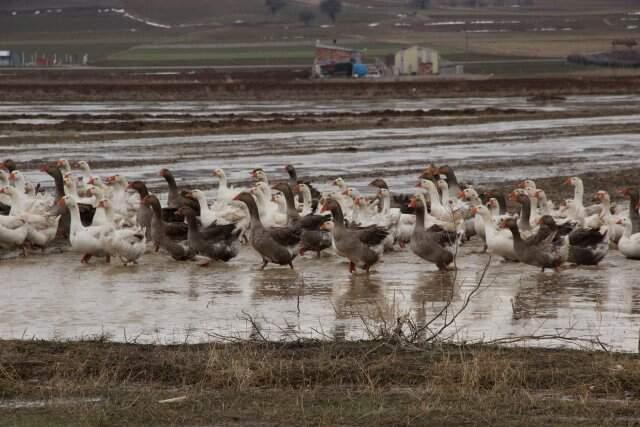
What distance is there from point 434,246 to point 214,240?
2978 mm

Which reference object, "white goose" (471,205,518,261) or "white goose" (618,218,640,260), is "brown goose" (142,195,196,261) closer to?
"white goose" (471,205,518,261)

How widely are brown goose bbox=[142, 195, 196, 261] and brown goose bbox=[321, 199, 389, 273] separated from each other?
84.7 inches

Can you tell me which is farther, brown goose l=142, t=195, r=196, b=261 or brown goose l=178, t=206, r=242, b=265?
brown goose l=142, t=195, r=196, b=261

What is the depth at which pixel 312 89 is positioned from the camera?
262 ft

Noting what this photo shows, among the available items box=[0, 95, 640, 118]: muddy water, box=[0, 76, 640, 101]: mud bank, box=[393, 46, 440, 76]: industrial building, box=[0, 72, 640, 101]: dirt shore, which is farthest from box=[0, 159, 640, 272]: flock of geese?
box=[393, 46, 440, 76]: industrial building

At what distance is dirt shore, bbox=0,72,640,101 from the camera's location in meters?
73.1

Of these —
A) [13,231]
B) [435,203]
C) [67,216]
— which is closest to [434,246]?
[435,203]

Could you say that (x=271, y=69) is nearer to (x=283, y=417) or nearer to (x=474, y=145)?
(x=474, y=145)

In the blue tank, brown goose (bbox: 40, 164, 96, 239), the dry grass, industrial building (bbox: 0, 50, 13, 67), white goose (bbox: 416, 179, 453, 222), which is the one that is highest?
the dry grass

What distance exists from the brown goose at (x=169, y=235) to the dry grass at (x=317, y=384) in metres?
6.78

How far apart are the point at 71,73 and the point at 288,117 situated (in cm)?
6504

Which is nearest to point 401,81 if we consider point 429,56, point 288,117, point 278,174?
point 429,56

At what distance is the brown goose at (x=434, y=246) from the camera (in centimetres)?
1706

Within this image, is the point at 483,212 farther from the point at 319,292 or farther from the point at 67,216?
the point at 67,216
